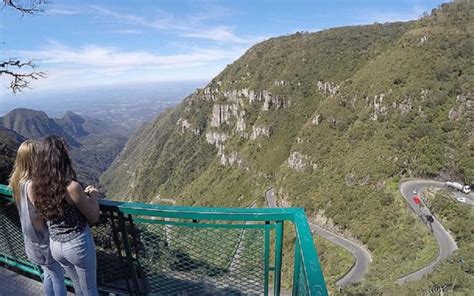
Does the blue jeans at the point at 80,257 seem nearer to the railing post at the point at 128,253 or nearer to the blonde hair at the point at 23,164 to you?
the railing post at the point at 128,253

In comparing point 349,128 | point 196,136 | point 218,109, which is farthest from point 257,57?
point 349,128

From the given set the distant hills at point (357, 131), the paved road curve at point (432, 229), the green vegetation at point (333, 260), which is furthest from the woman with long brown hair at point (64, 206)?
the green vegetation at point (333, 260)

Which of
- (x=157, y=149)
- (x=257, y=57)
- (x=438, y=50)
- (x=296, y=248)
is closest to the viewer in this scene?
(x=296, y=248)

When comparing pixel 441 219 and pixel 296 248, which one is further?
pixel 441 219

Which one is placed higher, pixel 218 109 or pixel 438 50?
pixel 438 50

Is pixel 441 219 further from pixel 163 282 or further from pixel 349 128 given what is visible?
pixel 163 282

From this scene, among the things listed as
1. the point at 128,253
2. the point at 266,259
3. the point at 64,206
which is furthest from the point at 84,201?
the point at 266,259
